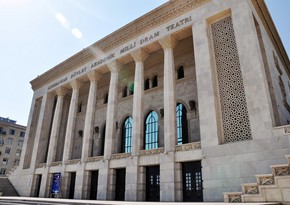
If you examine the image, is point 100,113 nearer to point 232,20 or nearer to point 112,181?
point 112,181

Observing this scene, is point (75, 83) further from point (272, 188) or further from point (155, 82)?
point (272, 188)

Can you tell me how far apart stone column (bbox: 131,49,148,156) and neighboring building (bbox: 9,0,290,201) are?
0.07 m

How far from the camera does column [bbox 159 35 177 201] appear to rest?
41.7 feet

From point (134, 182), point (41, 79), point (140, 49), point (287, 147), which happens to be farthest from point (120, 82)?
point (287, 147)

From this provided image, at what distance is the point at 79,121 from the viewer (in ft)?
87.0

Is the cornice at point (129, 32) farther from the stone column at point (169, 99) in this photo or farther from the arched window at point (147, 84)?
the arched window at point (147, 84)

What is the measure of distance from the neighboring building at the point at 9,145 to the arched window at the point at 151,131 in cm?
4033

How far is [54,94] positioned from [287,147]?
22.5m

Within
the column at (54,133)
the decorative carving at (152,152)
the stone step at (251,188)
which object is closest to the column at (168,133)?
the decorative carving at (152,152)

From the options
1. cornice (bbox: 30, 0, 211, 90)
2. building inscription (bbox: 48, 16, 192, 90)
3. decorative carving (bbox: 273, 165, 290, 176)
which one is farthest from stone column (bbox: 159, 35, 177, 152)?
decorative carving (bbox: 273, 165, 290, 176)

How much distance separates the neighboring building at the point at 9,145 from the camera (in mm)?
47056

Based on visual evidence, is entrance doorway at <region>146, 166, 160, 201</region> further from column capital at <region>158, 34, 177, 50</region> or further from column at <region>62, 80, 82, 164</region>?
column capital at <region>158, 34, 177, 50</region>

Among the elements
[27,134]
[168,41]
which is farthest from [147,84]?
[27,134]

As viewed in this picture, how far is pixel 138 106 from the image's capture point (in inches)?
641
